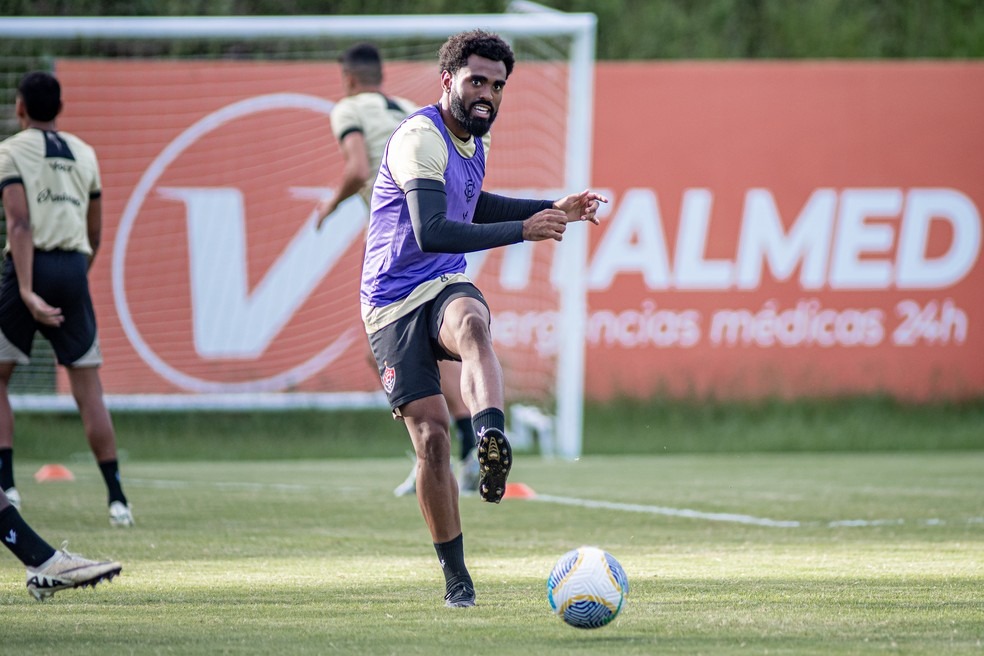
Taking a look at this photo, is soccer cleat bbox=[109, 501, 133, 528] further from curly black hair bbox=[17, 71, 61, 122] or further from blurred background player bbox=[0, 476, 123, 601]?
blurred background player bbox=[0, 476, 123, 601]

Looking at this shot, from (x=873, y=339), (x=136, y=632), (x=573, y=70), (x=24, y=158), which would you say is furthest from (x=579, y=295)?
(x=136, y=632)

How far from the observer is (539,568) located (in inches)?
247

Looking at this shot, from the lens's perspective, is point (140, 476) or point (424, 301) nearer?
point (424, 301)

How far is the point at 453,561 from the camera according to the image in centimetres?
527

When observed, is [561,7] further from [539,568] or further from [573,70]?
[539,568]

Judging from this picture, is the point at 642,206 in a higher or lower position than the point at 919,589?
lower

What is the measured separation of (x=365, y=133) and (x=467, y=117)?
13.4 ft

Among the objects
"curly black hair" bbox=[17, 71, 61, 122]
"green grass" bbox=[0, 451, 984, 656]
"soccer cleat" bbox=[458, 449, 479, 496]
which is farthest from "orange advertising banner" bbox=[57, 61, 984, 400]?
"curly black hair" bbox=[17, 71, 61, 122]

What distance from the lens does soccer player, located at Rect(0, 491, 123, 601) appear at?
5.17m

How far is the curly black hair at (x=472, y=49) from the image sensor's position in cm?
544

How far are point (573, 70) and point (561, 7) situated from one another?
5.12m

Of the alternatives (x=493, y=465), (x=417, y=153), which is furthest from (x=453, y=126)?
(x=493, y=465)

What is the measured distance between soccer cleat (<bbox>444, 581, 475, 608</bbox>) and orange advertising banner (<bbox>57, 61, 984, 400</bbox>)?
30.2 ft

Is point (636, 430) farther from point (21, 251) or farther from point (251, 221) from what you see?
point (21, 251)
